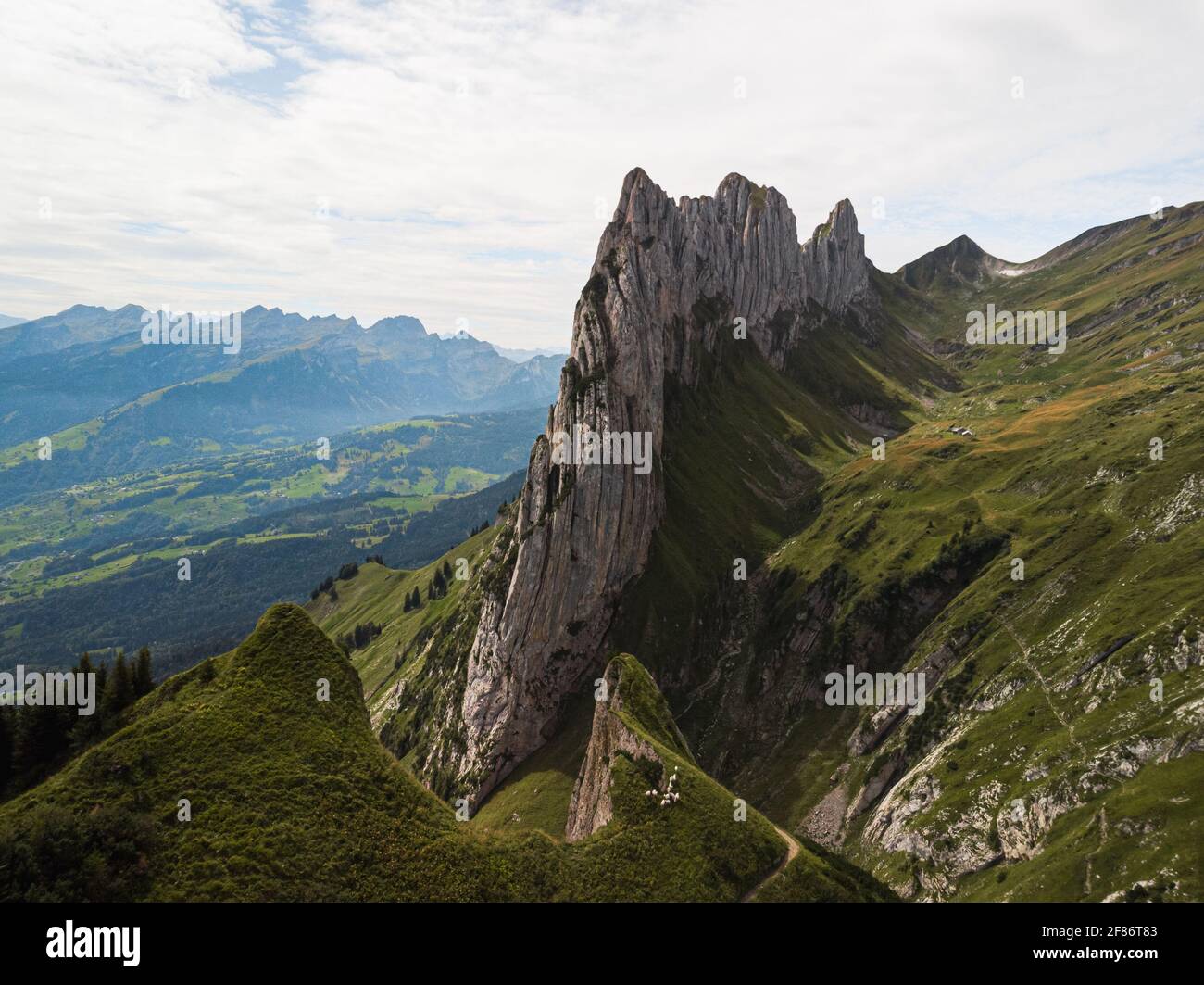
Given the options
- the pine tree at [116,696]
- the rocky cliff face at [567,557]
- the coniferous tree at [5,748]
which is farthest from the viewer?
the rocky cliff face at [567,557]

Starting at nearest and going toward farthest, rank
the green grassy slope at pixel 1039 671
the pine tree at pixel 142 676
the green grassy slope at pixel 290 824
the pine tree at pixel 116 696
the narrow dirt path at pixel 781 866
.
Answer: the green grassy slope at pixel 290 824 → the pine tree at pixel 116 696 → the narrow dirt path at pixel 781 866 → the pine tree at pixel 142 676 → the green grassy slope at pixel 1039 671

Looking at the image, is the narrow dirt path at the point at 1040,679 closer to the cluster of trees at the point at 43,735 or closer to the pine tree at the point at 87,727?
the cluster of trees at the point at 43,735

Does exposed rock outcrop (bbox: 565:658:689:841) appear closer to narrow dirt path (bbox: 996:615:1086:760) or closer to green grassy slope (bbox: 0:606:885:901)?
green grassy slope (bbox: 0:606:885:901)

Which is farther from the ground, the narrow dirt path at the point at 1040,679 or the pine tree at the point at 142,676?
the pine tree at the point at 142,676

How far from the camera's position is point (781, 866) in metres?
64.1

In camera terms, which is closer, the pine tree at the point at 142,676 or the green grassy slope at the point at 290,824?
the green grassy slope at the point at 290,824

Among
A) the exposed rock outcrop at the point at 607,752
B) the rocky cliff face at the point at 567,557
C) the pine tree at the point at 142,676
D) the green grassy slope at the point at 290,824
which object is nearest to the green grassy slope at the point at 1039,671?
the green grassy slope at the point at 290,824

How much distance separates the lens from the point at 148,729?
54062 mm

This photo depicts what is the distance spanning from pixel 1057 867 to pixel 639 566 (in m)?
97.8

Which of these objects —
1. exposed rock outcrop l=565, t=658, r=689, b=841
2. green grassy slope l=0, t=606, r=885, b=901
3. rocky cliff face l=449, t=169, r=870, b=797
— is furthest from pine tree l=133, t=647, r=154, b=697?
rocky cliff face l=449, t=169, r=870, b=797

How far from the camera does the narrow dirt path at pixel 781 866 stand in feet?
199

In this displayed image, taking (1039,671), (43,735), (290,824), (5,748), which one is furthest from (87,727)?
(1039,671)

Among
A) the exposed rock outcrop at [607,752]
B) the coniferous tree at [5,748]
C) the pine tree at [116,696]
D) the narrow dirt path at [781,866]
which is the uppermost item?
the pine tree at [116,696]
